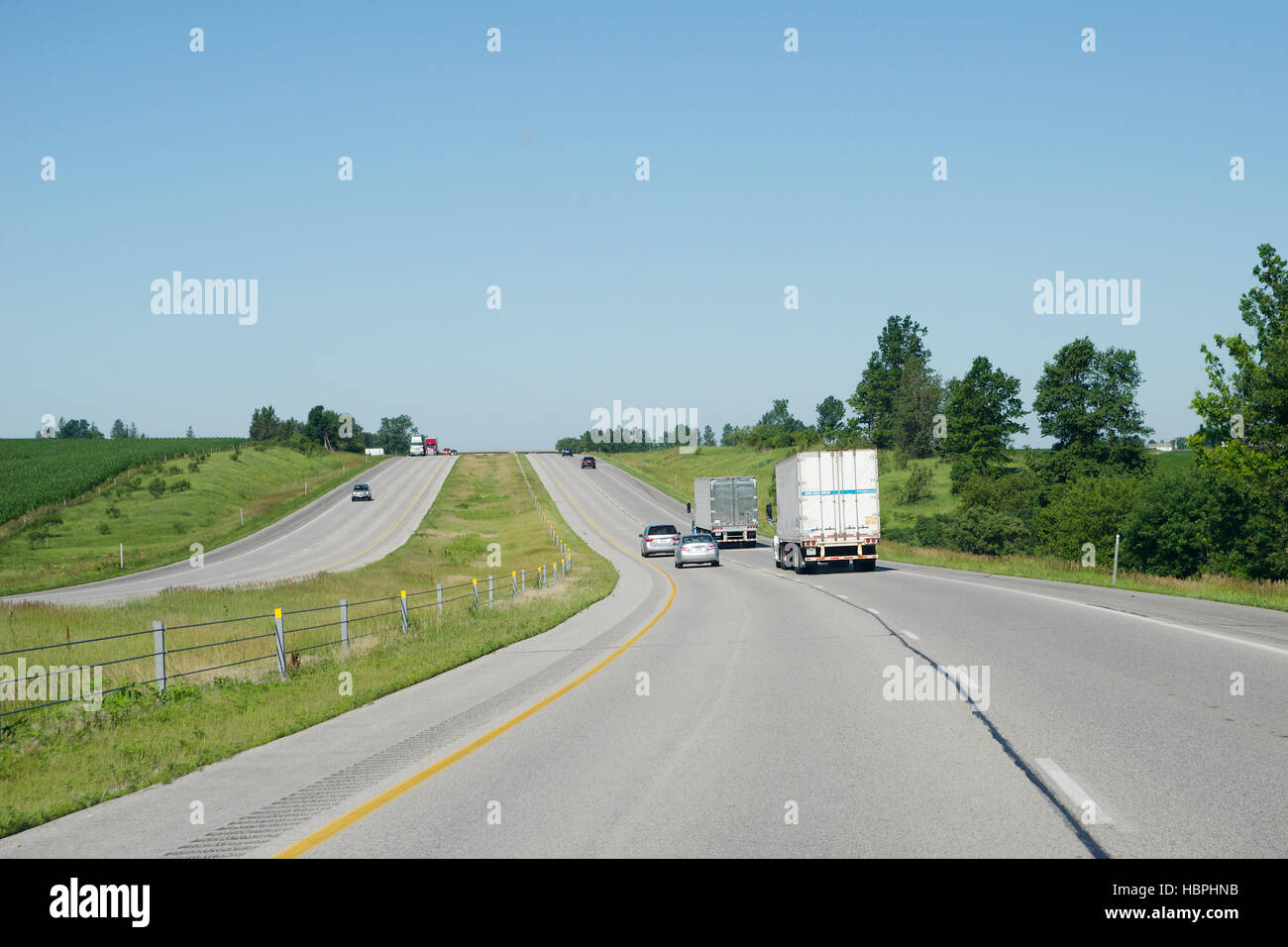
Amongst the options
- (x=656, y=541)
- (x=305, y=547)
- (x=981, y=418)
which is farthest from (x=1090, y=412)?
(x=305, y=547)

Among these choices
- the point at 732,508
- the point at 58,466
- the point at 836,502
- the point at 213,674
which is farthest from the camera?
the point at 58,466

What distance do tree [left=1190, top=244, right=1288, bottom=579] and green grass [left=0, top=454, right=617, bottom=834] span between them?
108ft

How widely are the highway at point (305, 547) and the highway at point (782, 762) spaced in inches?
1104

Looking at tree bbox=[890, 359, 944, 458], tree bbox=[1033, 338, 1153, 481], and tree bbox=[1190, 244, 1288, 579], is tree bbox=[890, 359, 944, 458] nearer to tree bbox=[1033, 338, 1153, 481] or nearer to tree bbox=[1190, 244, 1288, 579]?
tree bbox=[1033, 338, 1153, 481]

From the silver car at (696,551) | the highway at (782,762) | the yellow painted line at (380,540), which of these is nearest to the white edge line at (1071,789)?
the highway at (782,762)

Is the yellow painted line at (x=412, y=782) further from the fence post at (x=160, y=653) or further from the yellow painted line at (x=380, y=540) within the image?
the yellow painted line at (x=380, y=540)

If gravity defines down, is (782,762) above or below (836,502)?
below

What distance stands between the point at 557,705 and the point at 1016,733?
4.87 m

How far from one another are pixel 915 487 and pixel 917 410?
27.5 m

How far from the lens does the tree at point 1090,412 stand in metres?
92.5

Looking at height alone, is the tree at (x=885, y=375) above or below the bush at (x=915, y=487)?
above

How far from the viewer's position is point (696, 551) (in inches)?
1716

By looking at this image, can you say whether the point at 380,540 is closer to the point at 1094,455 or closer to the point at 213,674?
the point at 213,674
